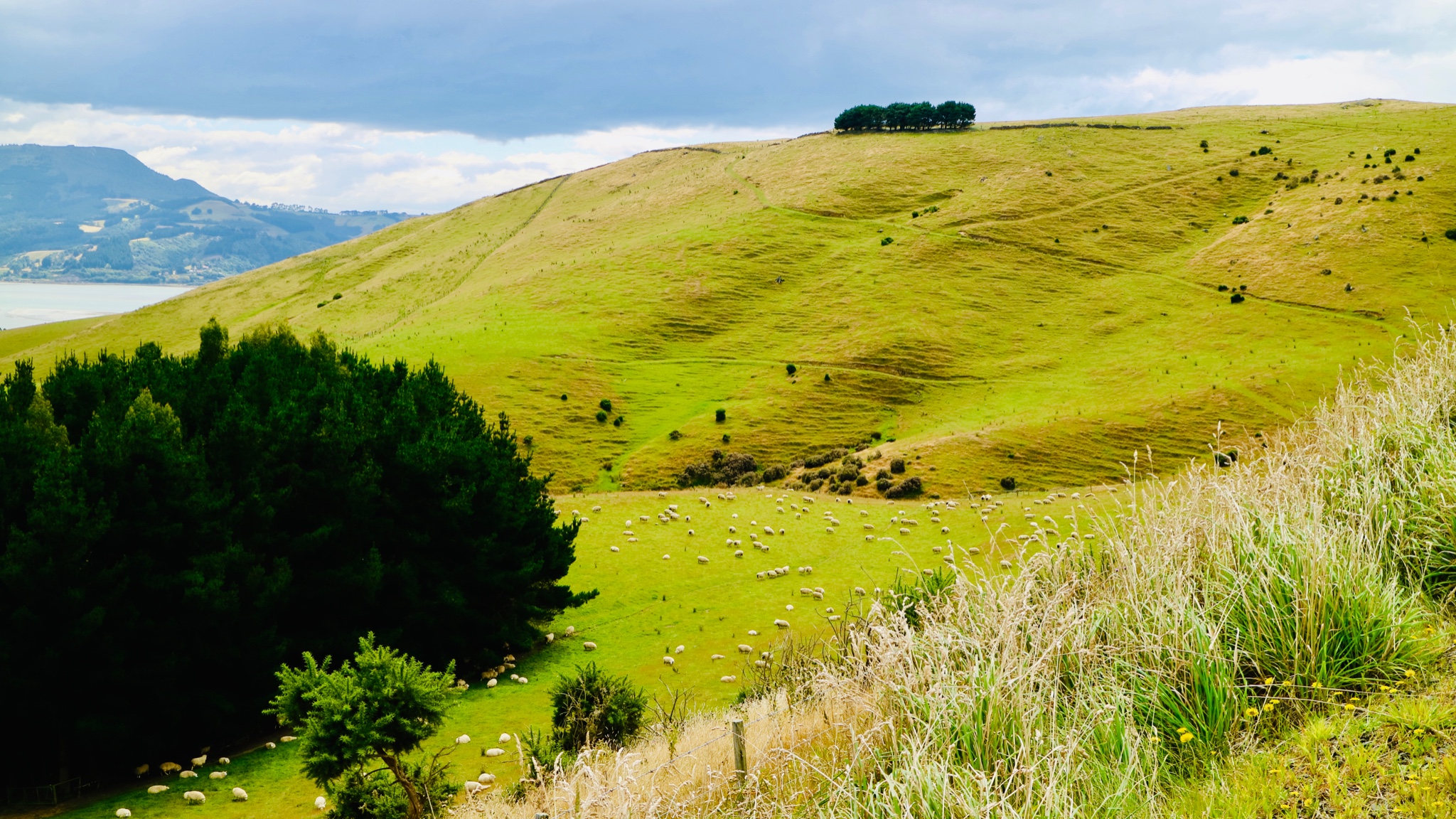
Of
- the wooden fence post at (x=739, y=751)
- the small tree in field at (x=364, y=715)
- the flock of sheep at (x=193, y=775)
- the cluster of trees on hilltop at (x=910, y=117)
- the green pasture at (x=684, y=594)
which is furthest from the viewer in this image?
the cluster of trees on hilltop at (x=910, y=117)

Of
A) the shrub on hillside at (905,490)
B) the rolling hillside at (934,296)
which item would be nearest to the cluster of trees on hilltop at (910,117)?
the rolling hillside at (934,296)

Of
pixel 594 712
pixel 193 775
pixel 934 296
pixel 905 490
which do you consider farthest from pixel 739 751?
pixel 934 296

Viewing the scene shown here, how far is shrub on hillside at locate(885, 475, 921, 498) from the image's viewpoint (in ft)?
146

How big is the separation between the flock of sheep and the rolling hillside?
33538 millimetres

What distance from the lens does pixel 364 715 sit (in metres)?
12.3

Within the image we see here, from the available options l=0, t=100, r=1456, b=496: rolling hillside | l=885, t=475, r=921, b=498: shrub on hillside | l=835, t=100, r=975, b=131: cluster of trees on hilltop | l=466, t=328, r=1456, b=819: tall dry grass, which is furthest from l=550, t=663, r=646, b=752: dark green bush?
l=835, t=100, r=975, b=131: cluster of trees on hilltop

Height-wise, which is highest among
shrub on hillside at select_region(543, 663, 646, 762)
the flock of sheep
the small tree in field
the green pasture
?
the small tree in field

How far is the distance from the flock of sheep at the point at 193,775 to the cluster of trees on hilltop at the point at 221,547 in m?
0.39

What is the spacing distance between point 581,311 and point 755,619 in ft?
196

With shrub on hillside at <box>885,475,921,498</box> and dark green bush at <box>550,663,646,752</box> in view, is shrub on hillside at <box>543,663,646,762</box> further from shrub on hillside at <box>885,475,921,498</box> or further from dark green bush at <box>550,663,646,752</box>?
shrub on hillside at <box>885,475,921,498</box>

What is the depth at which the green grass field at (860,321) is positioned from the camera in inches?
1266

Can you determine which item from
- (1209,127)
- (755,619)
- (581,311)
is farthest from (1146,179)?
(755,619)

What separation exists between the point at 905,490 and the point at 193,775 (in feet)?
114

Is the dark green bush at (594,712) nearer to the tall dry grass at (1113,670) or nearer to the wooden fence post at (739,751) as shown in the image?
the tall dry grass at (1113,670)
